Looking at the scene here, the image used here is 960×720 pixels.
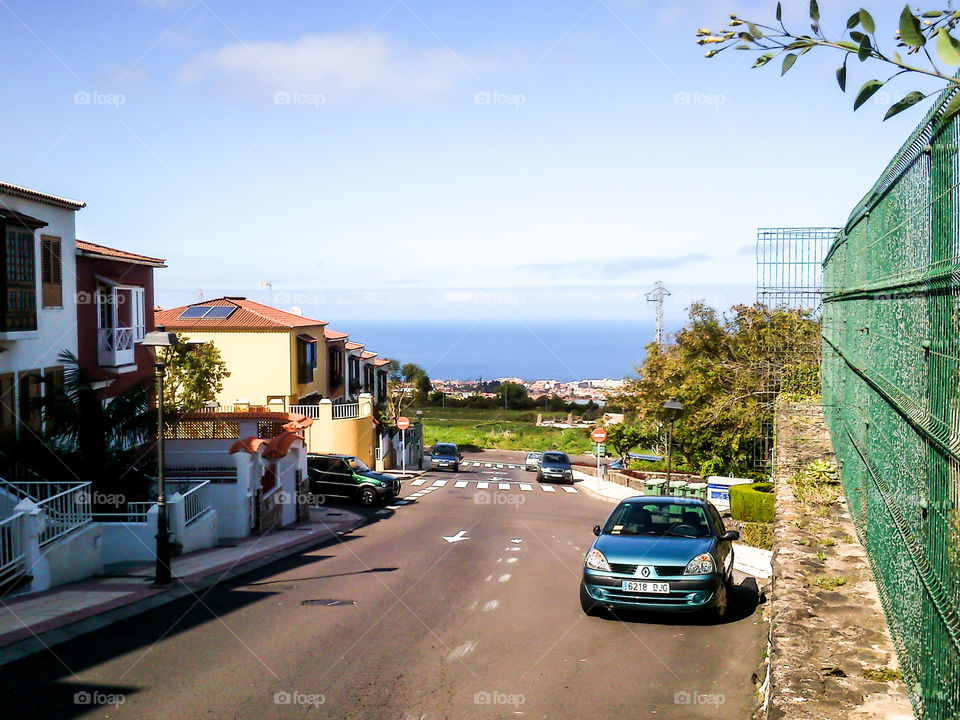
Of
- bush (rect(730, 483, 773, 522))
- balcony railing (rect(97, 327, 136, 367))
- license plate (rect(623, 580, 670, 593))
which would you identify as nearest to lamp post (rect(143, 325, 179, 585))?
license plate (rect(623, 580, 670, 593))

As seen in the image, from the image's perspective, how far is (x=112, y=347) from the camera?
2461 centimetres

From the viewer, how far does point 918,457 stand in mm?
4758

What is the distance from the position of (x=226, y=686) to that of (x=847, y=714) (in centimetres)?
603

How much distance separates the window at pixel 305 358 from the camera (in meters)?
44.6

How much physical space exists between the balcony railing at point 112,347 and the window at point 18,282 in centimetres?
405

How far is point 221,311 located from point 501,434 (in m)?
42.2

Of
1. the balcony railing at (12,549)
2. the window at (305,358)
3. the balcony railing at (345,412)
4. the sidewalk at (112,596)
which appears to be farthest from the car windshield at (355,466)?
the balcony railing at (12,549)

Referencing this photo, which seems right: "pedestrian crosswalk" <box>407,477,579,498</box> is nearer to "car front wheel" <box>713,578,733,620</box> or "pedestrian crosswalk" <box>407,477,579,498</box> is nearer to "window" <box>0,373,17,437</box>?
"window" <box>0,373,17,437</box>

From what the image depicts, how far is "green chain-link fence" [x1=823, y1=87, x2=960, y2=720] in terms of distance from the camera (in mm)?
3930

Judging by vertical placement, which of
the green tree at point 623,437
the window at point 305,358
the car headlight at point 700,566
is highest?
the window at point 305,358

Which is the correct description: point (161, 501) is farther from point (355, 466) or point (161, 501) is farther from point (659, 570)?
point (355, 466)

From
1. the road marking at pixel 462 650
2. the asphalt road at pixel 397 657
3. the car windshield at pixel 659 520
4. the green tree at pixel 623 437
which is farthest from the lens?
the green tree at pixel 623 437

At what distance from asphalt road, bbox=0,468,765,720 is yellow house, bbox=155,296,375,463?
83.3 feet

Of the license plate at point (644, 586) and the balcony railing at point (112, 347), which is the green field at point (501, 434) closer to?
the balcony railing at point (112, 347)
